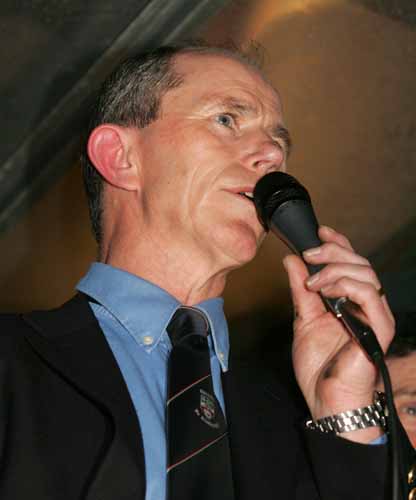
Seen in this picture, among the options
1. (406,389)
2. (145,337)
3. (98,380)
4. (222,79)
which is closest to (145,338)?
(145,337)

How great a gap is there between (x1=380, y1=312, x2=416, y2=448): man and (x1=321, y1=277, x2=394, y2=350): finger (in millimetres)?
549

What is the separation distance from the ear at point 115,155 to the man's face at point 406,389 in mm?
752

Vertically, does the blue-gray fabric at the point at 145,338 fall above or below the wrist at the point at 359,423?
below

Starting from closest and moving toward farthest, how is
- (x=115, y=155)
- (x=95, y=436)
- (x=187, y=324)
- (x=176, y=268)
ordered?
(x=95, y=436), (x=187, y=324), (x=176, y=268), (x=115, y=155)

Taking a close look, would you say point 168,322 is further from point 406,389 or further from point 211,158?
point 406,389

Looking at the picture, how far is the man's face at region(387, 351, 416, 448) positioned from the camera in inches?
57.1

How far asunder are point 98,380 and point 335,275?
0.36m

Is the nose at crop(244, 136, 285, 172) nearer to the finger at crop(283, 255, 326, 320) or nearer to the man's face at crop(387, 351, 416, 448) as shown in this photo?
the finger at crop(283, 255, 326, 320)

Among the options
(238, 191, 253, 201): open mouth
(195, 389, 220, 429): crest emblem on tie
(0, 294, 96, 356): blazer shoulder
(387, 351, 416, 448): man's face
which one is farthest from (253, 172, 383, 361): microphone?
(387, 351, 416, 448): man's face

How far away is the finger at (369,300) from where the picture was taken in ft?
3.04

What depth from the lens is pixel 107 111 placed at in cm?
143

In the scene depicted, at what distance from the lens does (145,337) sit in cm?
107

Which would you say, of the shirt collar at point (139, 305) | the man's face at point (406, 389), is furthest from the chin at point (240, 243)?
the man's face at point (406, 389)

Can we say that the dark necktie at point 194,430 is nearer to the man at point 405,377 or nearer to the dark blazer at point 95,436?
the dark blazer at point 95,436
